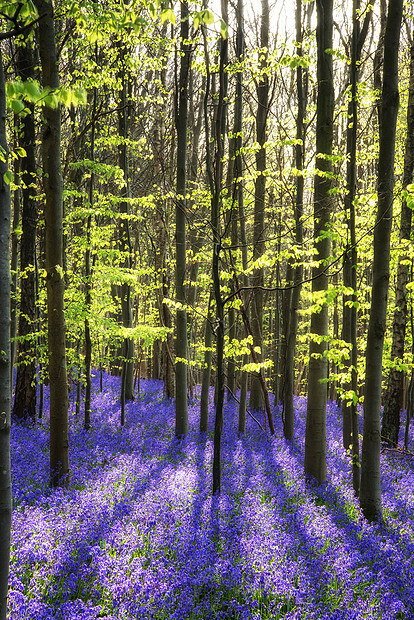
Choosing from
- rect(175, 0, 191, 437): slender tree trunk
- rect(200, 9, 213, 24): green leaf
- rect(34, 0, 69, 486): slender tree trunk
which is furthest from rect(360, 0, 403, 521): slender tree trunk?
rect(175, 0, 191, 437): slender tree trunk

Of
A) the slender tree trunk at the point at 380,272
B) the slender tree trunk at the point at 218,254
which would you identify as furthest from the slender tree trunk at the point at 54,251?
the slender tree trunk at the point at 380,272

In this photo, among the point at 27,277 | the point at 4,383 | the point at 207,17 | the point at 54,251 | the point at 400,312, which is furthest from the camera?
the point at 400,312

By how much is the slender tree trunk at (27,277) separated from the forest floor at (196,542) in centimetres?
145

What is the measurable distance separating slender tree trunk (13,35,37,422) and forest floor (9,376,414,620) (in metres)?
1.45

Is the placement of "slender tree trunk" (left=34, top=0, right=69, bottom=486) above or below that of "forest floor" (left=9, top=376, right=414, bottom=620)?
above

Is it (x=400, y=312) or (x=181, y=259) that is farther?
(x=400, y=312)

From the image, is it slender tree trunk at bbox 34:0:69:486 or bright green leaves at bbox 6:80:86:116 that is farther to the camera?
slender tree trunk at bbox 34:0:69:486

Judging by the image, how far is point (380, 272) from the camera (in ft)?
20.0

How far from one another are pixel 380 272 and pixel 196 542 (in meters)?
4.71

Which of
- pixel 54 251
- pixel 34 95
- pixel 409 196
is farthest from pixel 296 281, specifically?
pixel 34 95

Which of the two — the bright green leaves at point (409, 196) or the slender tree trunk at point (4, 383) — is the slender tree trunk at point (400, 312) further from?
the slender tree trunk at point (4, 383)

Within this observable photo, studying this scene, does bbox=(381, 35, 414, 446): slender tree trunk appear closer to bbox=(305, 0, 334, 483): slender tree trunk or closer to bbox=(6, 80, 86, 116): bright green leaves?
bbox=(305, 0, 334, 483): slender tree trunk

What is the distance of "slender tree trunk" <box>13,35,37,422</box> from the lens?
992cm

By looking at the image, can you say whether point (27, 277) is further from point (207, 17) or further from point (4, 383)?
point (207, 17)
